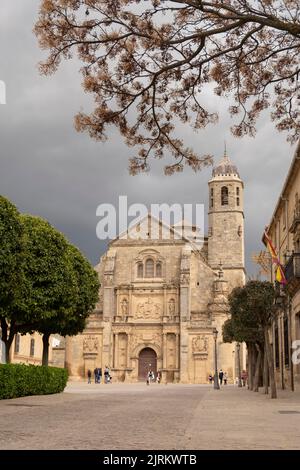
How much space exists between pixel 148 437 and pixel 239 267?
54.2m

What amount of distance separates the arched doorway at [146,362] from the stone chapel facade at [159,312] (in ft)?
0.31

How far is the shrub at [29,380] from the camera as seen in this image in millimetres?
20547

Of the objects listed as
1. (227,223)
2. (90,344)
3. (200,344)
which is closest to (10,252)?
(200,344)

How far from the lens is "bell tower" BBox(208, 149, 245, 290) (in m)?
62.8

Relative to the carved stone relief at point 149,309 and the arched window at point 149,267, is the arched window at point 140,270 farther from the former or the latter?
the carved stone relief at point 149,309

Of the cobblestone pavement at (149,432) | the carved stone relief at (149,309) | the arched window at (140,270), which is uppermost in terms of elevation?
the arched window at (140,270)

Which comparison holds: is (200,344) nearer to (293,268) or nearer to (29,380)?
(293,268)

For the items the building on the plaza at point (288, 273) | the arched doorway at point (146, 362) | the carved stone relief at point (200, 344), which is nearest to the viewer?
the building on the plaza at point (288, 273)

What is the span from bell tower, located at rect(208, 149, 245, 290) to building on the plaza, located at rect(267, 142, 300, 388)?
2521 cm

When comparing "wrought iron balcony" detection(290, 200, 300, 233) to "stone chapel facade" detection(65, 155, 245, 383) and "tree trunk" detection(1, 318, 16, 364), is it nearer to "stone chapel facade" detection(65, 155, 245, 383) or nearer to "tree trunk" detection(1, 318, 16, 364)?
"tree trunk" detection(1, 318, 16, 364)

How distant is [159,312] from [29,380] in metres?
36.3

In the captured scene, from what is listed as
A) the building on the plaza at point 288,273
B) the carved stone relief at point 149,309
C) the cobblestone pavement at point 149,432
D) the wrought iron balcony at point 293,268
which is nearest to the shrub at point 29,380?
the cobblestone pavement at point 149,432

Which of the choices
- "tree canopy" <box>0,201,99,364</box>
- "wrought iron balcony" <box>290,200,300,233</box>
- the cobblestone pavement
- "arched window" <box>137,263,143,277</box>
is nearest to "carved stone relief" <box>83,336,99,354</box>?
"arched window" <box>137,263,143,277</box>

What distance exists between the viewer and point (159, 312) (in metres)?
59.2
